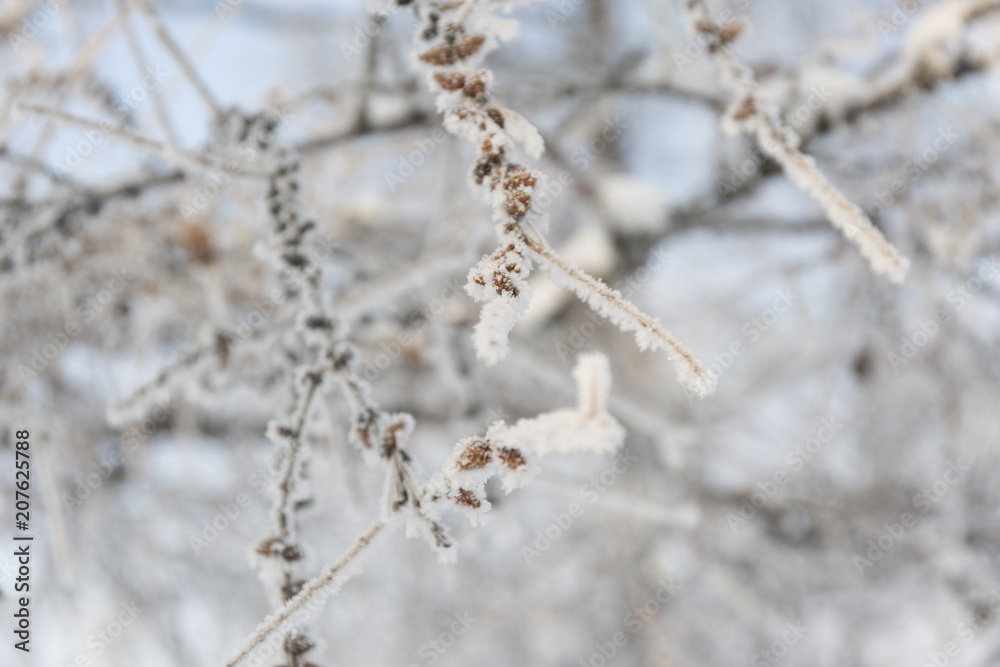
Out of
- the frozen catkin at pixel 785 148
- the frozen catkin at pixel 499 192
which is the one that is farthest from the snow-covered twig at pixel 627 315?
the frozen catkin at pixel 785 148

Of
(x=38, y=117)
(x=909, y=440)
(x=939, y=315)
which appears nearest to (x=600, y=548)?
(x=909, y=440)

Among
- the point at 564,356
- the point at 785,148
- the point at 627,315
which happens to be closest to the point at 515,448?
the point at 627,315

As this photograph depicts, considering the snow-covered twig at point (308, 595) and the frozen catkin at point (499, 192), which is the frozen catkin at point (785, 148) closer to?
the frozen catkin at point (499, 192)

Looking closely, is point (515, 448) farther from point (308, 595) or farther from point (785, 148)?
point (785, 148)

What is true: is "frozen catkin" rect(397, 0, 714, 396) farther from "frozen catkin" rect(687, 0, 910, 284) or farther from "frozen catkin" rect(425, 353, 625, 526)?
"frozen catkin" rect(687, 0, 910, 284)

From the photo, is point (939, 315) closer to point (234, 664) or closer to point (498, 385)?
point (498, 385)

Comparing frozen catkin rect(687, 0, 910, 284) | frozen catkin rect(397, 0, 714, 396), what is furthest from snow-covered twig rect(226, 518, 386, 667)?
frozen catkin rect(687, 0, 910, 284)
